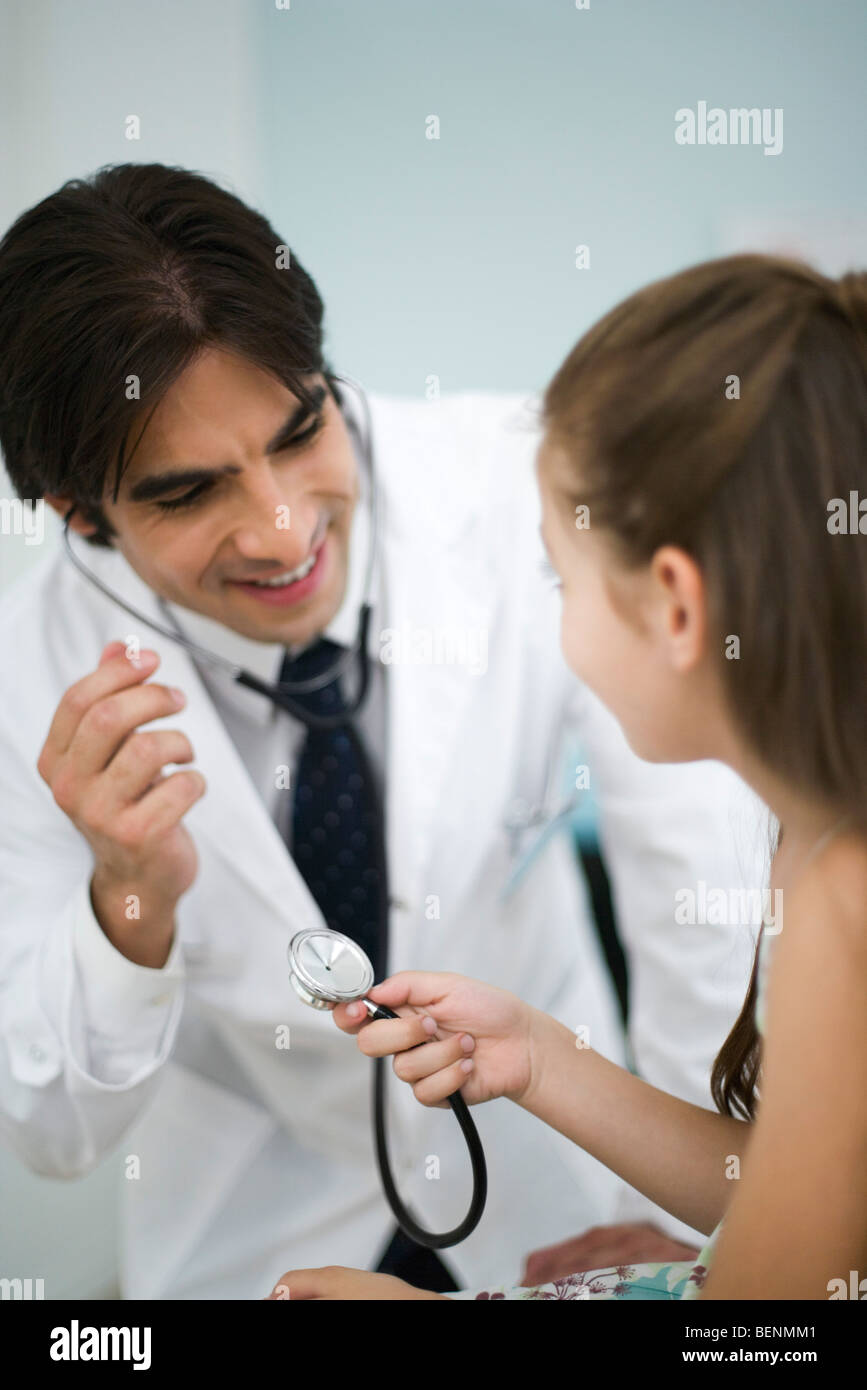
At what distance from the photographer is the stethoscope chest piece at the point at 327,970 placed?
2.26 ft

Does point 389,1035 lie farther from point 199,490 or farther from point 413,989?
point 199,490

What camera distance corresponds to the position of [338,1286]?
2.24 feet

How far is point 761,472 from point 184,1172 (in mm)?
967

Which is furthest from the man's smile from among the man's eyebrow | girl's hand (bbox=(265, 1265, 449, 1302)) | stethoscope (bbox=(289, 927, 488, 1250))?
girl's hand (bbox=(265, 1265, 449, 1302))

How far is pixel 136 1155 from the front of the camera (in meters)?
1.15

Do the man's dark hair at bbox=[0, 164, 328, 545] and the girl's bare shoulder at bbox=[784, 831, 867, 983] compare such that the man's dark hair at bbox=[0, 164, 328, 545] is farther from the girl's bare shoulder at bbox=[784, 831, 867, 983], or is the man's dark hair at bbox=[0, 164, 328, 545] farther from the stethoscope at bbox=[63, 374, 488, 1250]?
the girl's bare shoulder at bbox=[784, 831, 867, 983]

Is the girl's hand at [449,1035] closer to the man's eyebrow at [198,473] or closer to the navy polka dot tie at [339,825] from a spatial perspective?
the navy polka dot tie at [339,825]

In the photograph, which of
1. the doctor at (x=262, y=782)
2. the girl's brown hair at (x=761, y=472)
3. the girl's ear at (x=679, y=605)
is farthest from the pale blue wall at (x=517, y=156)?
the girl's ear at (x=679, y=605)

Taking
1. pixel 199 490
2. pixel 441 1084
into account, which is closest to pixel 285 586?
pixel 199 490

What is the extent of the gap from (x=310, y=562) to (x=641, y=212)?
2.99ft

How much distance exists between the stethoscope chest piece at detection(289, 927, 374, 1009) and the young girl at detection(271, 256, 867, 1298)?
0.86 feet

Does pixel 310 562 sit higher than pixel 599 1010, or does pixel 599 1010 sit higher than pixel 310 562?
pixel 310 562

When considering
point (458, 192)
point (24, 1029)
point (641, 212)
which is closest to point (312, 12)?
point (458, 192)
